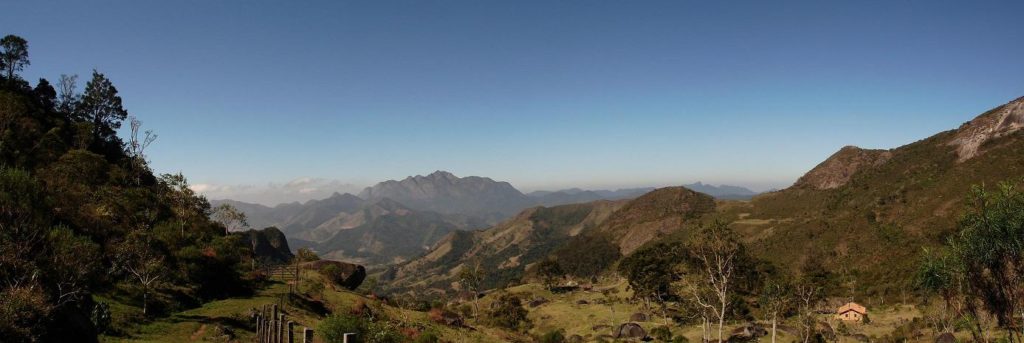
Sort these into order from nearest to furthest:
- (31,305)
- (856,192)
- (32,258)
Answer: (31,305) → (32,258) → (856,192)

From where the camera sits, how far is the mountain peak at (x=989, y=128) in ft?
460

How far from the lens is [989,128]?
14588 cm

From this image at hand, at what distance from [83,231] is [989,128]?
215m

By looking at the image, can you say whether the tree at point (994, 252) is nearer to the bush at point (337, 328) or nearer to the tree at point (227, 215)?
the bush at point (337, 328)

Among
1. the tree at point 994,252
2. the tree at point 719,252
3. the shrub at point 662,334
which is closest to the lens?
the tree at point 994,252

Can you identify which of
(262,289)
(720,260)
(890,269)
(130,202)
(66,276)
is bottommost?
(890,269)

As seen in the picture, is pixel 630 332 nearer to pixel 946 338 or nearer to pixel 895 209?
pixel 946 338

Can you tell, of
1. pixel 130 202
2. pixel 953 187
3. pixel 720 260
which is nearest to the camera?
pixel 720 260

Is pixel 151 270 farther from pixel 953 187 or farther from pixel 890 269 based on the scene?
pixel 953 187

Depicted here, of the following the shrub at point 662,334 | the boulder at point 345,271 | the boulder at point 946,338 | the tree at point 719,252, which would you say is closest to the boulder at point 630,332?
the shrub at point 662,334

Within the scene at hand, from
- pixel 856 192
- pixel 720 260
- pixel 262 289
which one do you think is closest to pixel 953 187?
pixel 856 192

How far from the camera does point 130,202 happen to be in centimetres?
4975

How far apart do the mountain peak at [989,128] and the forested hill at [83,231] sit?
629ft

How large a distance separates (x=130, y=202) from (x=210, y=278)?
45.1ft
